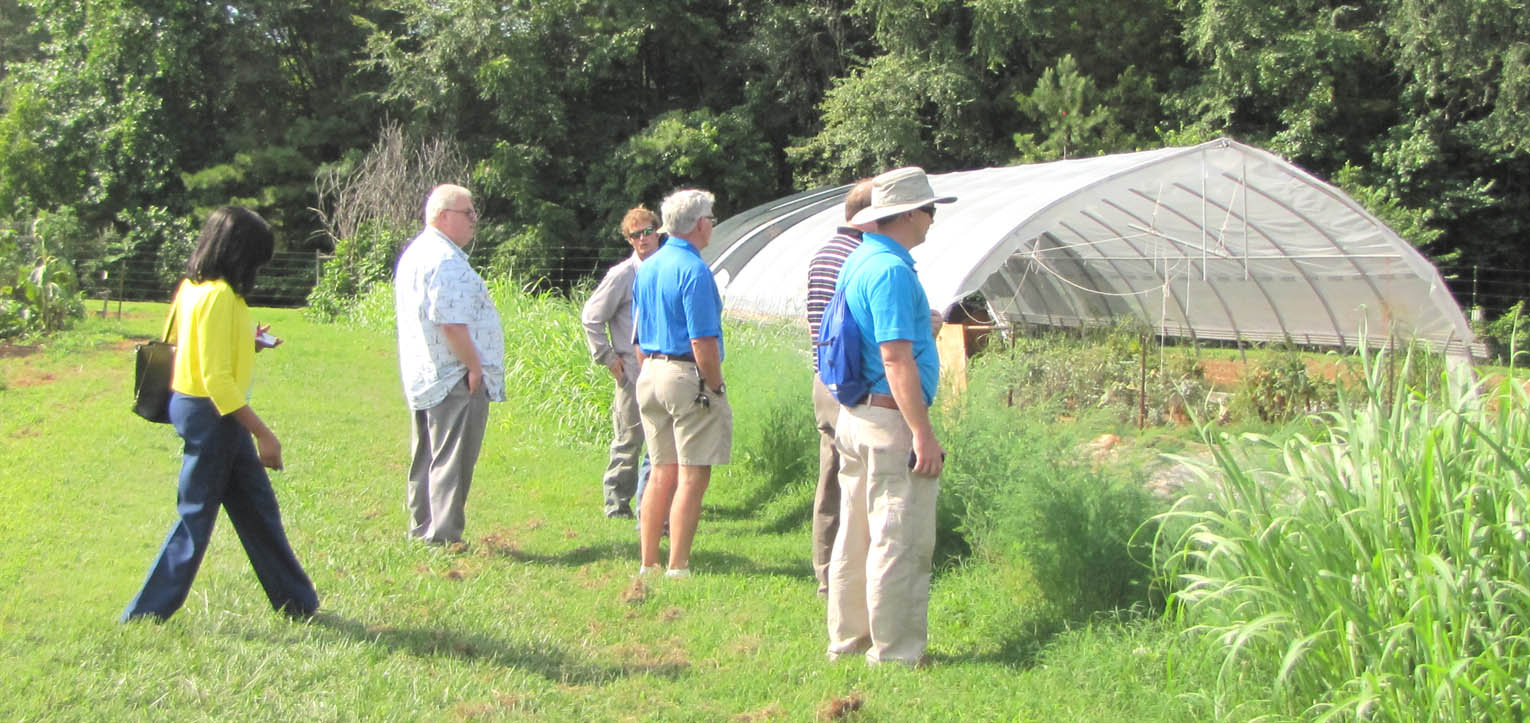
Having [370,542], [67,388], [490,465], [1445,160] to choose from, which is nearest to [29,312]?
[67,388]

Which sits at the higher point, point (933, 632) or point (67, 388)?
point (67, 388)

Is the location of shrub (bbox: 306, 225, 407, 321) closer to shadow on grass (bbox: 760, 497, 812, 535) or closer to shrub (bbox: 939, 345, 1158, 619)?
shadow on grass (bbox: 760, 497, 812, 535)

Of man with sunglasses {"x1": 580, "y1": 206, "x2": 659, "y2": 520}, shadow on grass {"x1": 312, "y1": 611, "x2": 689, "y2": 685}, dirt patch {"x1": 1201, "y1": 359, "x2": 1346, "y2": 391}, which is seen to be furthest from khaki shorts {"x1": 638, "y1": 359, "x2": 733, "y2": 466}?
dirt patch {"x1": 1201, "y1": 359, "x2": 1346, "y2": 391}

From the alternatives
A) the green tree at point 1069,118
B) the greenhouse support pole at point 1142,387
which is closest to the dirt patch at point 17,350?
the greenhouse support pole at point 1142,387

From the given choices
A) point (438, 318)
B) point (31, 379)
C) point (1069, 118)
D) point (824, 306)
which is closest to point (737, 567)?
point (824, 306)

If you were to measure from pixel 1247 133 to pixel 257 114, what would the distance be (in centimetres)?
2224

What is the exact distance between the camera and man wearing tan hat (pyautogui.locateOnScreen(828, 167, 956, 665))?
13.4 feet

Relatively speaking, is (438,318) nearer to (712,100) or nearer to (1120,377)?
(1120,377)

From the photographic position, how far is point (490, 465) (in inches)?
327

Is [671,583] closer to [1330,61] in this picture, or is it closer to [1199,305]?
[1199,305]

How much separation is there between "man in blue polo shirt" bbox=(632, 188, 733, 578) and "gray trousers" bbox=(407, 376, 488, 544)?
798 millimetres

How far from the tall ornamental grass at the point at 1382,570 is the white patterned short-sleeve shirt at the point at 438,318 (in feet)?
10.5

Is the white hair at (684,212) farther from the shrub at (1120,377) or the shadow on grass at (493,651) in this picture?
the shrub at (1120,377)

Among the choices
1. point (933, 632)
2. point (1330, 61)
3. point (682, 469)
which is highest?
point (1330, 61)
